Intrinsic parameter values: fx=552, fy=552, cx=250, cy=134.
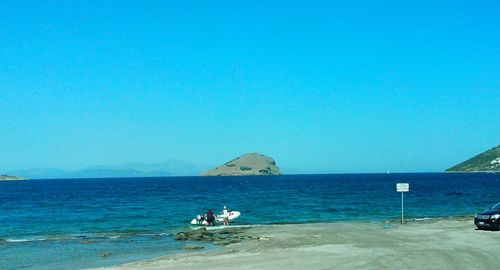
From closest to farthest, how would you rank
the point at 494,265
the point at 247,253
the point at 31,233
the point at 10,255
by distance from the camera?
the point at 494,265
the point at 247,253
the point at 10,255
the point at 31,233

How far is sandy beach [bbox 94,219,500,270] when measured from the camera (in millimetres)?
20359

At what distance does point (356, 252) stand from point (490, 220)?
11204 mm

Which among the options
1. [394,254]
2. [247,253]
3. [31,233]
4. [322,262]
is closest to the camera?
[322,262]

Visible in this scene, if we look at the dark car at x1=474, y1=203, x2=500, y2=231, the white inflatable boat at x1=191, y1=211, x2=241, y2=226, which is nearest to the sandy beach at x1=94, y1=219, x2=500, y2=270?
the dark car at x1=474, y1=203, x2=500, y2=231

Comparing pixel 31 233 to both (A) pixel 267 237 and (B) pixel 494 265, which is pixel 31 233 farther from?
(B) pixel 494 265

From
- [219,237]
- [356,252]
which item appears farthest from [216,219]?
[356,252]

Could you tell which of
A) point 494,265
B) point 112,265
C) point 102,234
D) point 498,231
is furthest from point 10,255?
point 498,231

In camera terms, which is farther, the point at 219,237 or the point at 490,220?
the point at 219,237

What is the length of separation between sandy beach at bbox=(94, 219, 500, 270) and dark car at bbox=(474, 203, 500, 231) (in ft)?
1.91

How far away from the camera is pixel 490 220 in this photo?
101 ft

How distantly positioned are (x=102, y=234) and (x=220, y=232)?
9071 millimetres

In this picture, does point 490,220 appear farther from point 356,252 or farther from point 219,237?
point 219,237

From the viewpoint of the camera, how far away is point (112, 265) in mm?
23797

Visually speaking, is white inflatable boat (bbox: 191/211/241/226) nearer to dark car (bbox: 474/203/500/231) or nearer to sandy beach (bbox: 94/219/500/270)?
sandy beach (bbox: 94/219/500/270)
